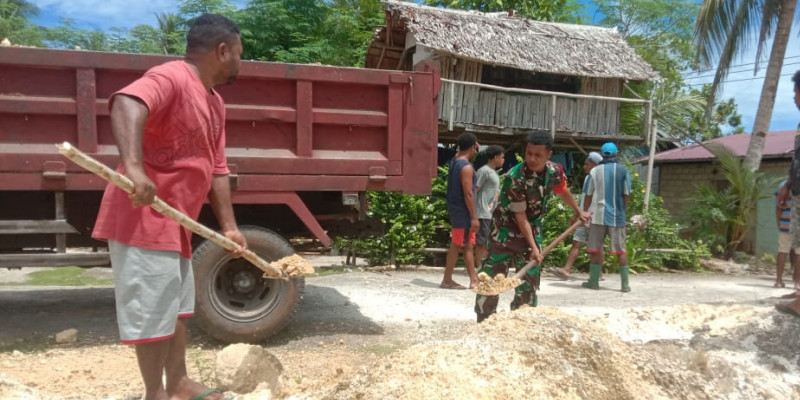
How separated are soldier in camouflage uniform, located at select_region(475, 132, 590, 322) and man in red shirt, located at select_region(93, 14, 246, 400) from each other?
2.29 metres

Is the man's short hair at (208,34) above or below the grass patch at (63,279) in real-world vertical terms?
above

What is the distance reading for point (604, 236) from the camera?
7.04 meters

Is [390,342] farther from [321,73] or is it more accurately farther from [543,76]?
[543,76]

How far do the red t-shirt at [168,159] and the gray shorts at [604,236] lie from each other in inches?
219

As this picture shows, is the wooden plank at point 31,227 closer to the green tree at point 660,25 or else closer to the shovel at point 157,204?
the shovel at point 157,204

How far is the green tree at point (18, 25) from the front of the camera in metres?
19.5

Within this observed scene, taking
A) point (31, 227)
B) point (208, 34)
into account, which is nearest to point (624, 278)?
point (208, 34)

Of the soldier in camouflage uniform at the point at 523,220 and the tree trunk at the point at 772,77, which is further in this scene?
the tree trunk at the point at 772,77

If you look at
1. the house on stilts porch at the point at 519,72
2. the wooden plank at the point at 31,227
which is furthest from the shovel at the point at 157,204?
the house on stilts porch at the point at 519,72

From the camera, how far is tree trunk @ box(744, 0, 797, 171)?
11391mm

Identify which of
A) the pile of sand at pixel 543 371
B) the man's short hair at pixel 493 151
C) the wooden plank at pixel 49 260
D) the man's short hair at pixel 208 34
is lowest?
the pile of sand at pixel 543 371

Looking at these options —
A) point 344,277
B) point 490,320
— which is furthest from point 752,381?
point 344,277

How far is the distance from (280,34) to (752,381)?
594 inches

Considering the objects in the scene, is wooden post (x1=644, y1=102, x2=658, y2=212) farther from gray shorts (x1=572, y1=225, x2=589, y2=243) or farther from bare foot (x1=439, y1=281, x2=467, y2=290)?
bare foot (x1=439, y1=281, x2=467, y2=290)
